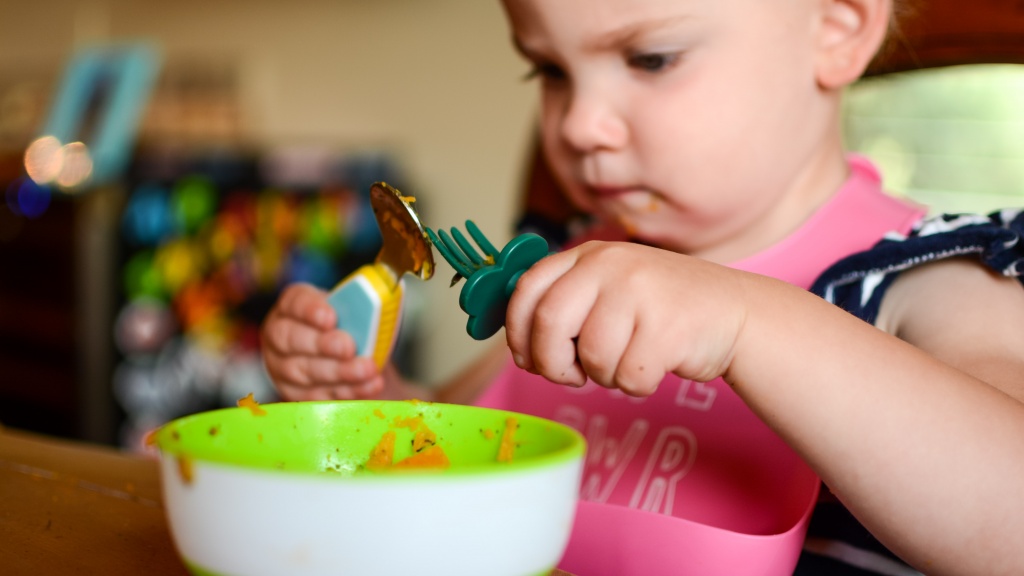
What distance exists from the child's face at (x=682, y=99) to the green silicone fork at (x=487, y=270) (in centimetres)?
25

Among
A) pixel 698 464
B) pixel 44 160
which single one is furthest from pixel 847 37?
pixel 44 160

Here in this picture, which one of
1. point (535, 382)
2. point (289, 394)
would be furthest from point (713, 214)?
point (289, 394)

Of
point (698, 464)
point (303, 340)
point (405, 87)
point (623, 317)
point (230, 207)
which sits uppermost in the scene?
point (623, 317)

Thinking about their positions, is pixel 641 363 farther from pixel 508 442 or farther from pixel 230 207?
pixel 230 207

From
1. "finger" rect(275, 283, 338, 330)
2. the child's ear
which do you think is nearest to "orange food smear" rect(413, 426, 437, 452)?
"finger" rect(275, 283, 338, 330)

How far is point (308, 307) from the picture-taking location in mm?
685

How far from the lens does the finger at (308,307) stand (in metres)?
0.66

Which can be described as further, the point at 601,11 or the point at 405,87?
the point at 405,87

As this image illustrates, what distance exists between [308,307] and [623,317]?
30 cm

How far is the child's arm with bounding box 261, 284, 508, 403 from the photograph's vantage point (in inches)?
25.9

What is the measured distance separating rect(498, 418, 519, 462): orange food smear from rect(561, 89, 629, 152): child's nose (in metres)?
0.35

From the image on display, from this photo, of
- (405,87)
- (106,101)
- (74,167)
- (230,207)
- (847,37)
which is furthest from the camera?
(106,101)

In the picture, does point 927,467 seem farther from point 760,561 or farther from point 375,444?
point 375,444

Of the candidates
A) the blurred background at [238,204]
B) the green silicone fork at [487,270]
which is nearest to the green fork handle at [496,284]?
the green silicone fork at [487,270]
